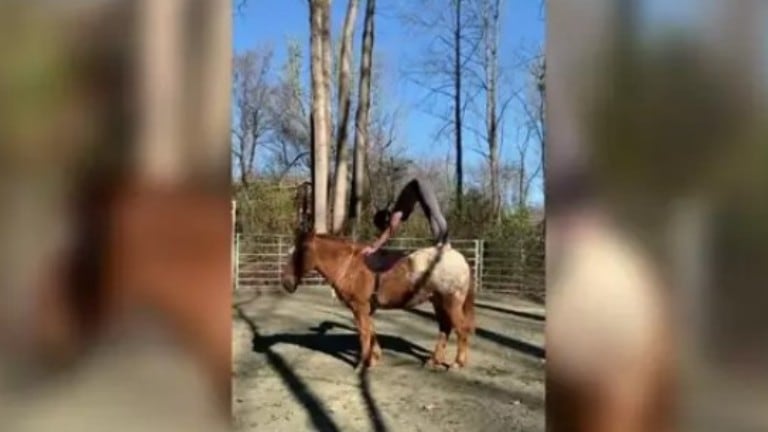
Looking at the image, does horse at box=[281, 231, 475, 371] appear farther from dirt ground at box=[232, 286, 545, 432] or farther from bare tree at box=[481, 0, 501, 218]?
bare tree at box=[481, 0, 501, 218]

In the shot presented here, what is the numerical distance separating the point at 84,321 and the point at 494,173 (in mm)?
11901

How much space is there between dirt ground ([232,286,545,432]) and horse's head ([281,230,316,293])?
44 centimetres

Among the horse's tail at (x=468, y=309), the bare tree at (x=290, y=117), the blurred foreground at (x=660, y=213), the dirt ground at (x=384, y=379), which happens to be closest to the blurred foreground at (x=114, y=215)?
the blurred foreground at (x=660, y=213)

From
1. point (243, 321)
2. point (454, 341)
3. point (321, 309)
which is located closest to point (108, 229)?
point (454, 341)

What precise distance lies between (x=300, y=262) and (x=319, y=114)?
10.3 ft

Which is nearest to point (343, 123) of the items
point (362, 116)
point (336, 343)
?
point (362, 116)

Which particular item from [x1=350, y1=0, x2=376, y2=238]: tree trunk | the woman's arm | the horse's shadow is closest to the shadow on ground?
the horse's shadow

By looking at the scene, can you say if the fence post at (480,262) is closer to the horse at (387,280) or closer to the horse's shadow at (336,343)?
the horse's shadow at (336,343)

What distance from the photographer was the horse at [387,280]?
4.99 m

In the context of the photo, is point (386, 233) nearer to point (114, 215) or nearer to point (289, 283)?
point (289, 283)

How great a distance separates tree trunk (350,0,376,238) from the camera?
9227 mm

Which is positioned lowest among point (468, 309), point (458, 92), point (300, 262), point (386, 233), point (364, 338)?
point (364, 338)

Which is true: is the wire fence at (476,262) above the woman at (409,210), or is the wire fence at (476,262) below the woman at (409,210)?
below

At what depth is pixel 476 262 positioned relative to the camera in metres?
10.5
